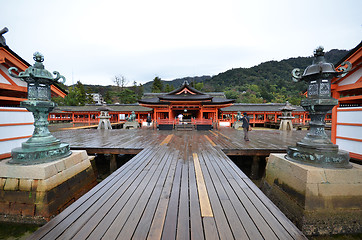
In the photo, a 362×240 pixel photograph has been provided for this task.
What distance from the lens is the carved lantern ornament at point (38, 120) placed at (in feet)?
11.8

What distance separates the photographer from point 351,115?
16.5 feet

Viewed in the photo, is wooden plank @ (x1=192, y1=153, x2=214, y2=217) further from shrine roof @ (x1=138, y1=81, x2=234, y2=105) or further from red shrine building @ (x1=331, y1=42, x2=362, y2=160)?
shrine roof @ (x1=138, y1=81, x2=234, y2=105)

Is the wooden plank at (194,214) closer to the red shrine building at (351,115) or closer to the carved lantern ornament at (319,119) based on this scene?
the carved lantern ornament at (319,119)

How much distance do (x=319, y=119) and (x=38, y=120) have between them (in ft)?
25.6

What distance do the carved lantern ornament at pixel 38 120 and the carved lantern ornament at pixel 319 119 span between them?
6.68 metres

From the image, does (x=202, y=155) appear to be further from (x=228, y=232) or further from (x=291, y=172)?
(x=228, y=232)

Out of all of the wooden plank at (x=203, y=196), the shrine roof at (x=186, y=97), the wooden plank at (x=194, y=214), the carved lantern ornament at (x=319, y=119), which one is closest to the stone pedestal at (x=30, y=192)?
the wooden plank at (x=194, y=214)

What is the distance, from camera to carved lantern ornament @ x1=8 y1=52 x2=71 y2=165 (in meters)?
3.61

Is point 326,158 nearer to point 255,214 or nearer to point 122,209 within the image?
point 255,214

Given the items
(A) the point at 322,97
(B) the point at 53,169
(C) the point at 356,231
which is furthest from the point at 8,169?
(C) the point at 356,231

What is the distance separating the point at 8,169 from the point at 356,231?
8.30 metres

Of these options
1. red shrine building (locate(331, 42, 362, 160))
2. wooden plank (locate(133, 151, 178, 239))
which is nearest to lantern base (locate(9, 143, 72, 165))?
wooden plank (locate(133, 151, 178, 239))

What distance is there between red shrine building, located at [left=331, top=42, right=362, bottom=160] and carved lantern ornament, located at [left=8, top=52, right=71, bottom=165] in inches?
373

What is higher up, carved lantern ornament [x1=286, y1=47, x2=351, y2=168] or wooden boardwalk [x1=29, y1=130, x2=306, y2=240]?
carved lantern ornament [x1=286, y1=47, x2=351, y2=168]
